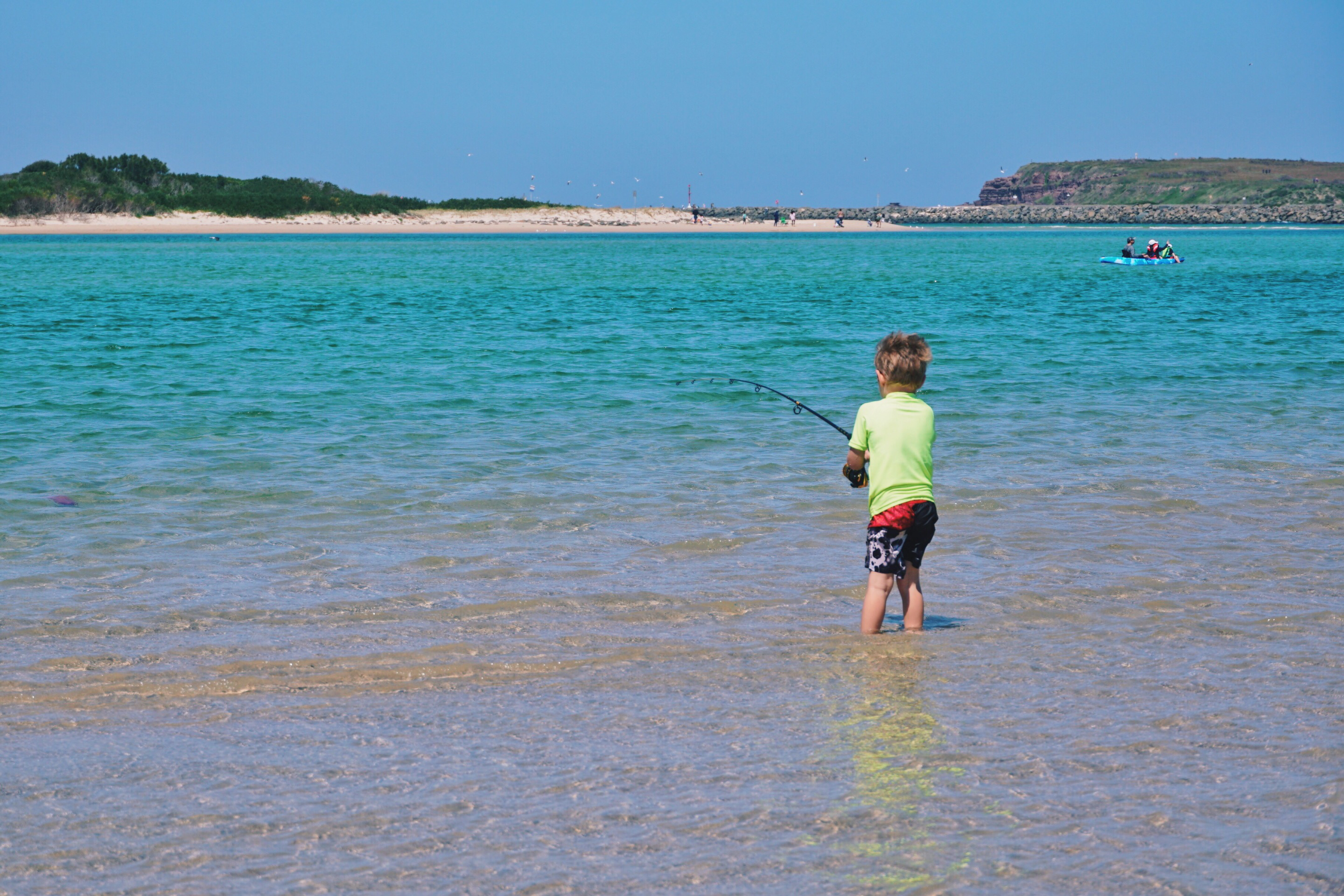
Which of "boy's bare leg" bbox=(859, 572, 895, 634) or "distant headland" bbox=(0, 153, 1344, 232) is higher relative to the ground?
"distant headland" bbox=(0, 153, 1344, 232)

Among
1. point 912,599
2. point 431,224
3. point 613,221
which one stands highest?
point 613,221

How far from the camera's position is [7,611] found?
5.87 m

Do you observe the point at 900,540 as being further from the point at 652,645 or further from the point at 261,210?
the point at 261,210

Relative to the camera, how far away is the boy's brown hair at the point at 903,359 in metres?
5.20

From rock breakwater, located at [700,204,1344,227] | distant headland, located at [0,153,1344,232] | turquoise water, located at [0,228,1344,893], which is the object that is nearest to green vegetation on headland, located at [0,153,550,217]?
distant headland, located at [0,153,1344,232]

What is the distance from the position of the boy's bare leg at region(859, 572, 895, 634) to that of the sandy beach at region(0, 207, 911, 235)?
330 feet

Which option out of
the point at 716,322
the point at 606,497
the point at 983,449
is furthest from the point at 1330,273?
the point at 606,497

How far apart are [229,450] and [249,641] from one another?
18.0 ft

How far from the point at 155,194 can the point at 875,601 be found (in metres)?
115

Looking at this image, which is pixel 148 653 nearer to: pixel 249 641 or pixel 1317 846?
pixel 249 641

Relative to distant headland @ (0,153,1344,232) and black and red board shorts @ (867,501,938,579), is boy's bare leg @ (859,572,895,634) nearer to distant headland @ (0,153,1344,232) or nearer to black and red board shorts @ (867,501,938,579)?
black and red board shorts @ (867,501,938,579)

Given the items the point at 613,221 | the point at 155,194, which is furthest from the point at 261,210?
the point at 613,221

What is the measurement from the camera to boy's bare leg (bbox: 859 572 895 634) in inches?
214

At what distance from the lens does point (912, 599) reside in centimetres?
553
